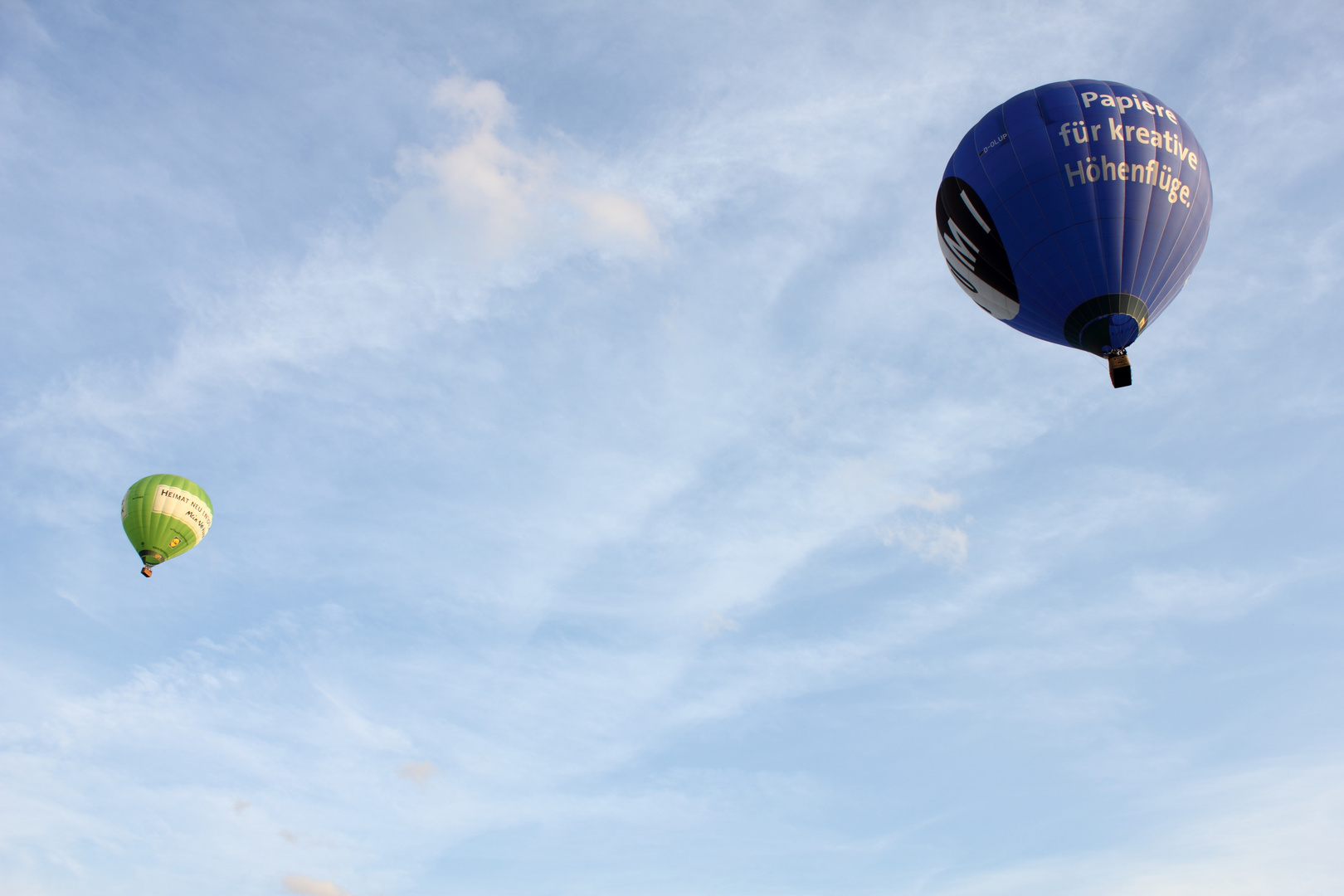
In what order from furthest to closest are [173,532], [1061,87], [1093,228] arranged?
[173,532], [1061,87], [1093,228]

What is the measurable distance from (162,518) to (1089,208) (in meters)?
50.4

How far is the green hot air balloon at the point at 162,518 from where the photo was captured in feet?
179

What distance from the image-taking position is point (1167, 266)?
35.2m

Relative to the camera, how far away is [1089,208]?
34438 mm

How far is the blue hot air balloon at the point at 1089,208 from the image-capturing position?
3444 centimetres

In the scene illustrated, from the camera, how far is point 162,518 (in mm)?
54906

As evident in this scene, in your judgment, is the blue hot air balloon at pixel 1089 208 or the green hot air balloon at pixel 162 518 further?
the green hot air balloon at pixel 162 518

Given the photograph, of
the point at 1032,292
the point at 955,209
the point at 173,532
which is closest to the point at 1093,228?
the point at 1032,292

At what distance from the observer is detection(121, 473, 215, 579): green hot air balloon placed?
5456cm

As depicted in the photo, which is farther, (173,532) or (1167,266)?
(173,532)

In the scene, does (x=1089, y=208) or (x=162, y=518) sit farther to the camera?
(x=162, y=518)

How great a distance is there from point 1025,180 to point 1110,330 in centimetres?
637

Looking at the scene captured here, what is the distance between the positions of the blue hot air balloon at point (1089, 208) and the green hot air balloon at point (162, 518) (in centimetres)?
4624

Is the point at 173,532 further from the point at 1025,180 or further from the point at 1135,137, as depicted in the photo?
the point at 1135,137
